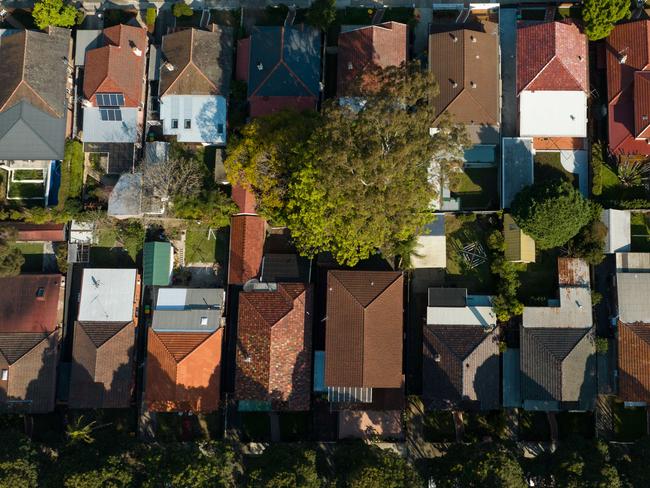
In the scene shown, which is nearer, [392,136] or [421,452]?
[392,136]

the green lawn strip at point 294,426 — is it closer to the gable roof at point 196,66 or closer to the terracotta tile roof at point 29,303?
the terracotta tile roof at point 29,303

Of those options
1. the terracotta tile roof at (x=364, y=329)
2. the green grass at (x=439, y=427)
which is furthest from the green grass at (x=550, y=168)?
the green grass at (x=439, y=427)

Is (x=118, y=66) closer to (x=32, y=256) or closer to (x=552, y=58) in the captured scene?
(x=32, y=256)

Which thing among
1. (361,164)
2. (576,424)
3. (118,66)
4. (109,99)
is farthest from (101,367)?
(576,424)

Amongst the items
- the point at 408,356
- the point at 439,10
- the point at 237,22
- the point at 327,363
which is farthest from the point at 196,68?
the point at 408,356

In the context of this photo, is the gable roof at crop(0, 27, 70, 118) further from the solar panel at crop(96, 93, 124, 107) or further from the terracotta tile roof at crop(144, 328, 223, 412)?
the terracotta tile roof at crop(144, 328, 223, 412)

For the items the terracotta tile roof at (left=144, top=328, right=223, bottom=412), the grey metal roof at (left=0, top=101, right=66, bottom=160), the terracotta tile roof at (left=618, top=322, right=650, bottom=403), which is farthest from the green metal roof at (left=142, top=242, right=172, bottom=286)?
the terracotta tile roof at (left=618, top=322, right=650, bottom=403)

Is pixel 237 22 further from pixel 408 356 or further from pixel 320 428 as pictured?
pixel 320 428
